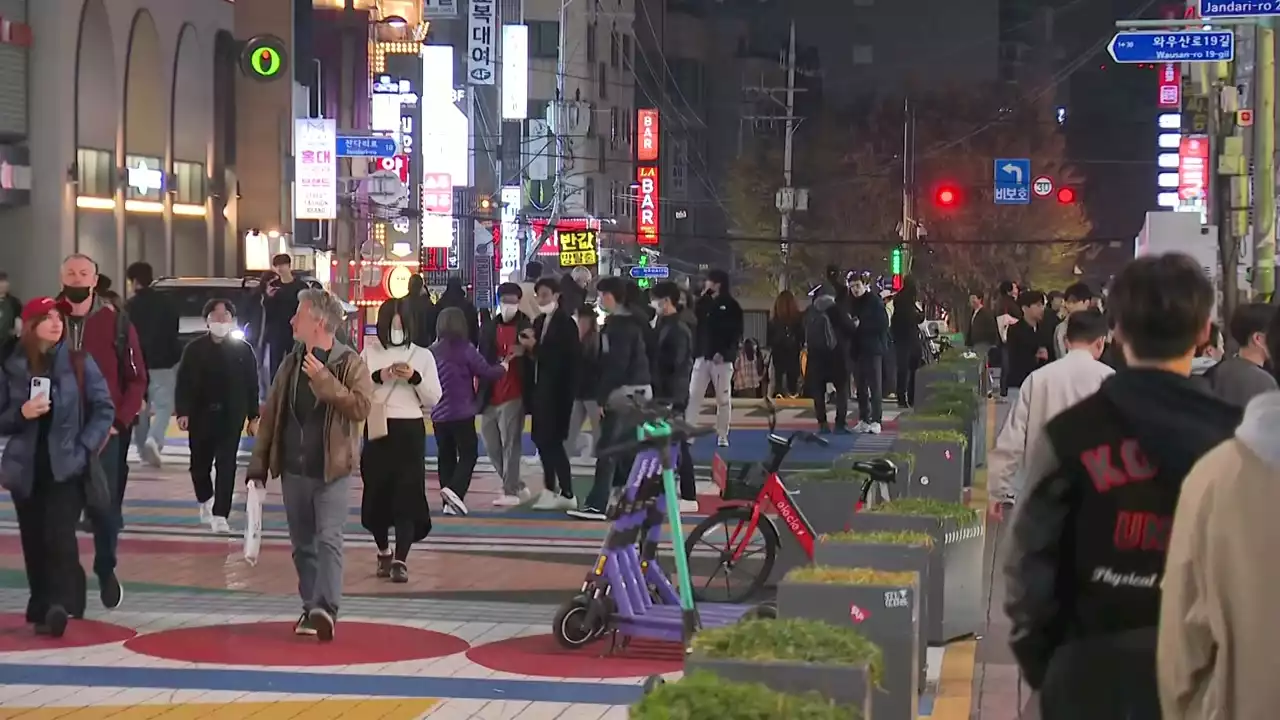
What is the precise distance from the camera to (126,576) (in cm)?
1313

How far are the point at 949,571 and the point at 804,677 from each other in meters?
4.94

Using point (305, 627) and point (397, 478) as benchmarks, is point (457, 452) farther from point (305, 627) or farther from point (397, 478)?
point (305, 627)

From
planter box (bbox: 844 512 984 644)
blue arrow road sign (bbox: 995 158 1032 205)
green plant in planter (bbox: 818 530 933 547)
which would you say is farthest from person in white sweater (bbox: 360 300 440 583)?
blue arrow road sign (bbox: 995 158 1032 205)

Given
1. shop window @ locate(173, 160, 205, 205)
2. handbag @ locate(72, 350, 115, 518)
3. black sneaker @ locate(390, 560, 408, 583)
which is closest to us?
handbag @ locate(72, 350, 115, 518)

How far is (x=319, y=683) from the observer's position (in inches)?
375

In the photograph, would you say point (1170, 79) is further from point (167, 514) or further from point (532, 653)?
point (532, 653)

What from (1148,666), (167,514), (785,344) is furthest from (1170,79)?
(1148,666)

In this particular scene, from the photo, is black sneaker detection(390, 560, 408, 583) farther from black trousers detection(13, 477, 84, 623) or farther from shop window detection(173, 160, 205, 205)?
shop window detection(173, 160, 205, 205)

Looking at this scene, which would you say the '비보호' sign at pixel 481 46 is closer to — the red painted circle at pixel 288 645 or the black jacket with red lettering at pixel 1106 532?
the red painted circle at pixel 288 645

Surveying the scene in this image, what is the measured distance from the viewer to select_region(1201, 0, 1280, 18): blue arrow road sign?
17.9 meters

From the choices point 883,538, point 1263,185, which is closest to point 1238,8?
point 1263,185

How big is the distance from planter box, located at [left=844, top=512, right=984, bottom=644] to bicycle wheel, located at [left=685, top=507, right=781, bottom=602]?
142 cm

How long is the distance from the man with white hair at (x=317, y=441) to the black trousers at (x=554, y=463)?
19.8 ft

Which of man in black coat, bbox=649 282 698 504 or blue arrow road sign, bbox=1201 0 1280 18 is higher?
blue arrow road sign, bbox=1201 0 1280 18
